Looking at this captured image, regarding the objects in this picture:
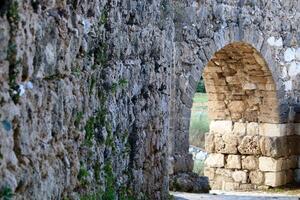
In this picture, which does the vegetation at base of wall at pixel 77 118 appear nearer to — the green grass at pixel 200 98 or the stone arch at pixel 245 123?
the stone arch at pixel 245 123

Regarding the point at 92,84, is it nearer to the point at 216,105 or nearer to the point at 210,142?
the point at 216,105

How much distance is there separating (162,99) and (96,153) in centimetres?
→ 137

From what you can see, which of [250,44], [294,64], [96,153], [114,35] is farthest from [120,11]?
[294,64]

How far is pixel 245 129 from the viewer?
35.0 feet

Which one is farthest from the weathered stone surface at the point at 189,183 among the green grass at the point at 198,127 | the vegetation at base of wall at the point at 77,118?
the green grass at the point at 198,127

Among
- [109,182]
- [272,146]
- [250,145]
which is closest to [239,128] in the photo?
[250,145]

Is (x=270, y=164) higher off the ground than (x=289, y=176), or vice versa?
(x=270, y=164)

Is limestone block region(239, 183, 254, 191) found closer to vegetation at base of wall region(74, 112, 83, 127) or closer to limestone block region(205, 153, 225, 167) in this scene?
limestone block region(205, 153, 225, 167)

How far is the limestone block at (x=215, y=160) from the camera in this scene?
1086 cm

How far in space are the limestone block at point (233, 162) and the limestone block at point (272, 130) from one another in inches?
21.6

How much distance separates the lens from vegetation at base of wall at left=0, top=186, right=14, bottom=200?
2303 mm

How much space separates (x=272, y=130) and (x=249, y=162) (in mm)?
616

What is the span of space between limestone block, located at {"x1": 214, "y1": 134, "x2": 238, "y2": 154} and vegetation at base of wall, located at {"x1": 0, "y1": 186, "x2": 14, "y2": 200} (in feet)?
28.1

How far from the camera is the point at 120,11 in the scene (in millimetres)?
4133
